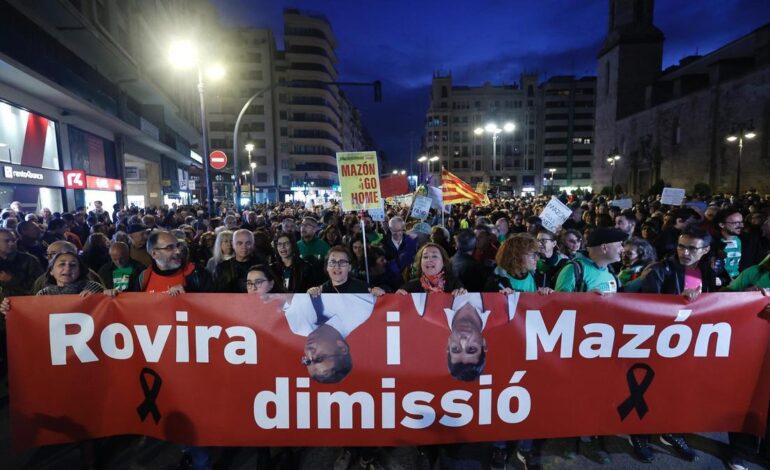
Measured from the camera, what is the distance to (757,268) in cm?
392

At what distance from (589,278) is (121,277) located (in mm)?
5027

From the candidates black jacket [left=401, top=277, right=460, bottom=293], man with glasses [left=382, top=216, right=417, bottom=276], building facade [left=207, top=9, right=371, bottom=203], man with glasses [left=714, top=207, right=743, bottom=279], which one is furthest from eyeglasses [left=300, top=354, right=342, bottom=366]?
building facade [left=207, top=9, right=371, bottom=203]

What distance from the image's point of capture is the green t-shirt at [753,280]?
383 cm

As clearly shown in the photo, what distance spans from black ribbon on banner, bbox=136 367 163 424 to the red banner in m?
0.02

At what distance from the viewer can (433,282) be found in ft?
13.5

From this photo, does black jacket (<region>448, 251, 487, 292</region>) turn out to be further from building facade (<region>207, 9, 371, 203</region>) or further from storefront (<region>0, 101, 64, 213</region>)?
building facade (<region>207, 9, 371, 203</region>)

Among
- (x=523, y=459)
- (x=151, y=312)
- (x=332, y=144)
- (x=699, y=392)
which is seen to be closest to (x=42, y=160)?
(x=151, y=312)

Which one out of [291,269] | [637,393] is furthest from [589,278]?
[291,269]

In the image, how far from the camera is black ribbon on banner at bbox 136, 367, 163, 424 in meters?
3.48

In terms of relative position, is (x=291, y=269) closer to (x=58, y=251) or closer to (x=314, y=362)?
(x=314, y=362)

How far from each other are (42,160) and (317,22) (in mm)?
72742

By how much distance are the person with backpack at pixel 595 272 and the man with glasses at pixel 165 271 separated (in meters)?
3.47

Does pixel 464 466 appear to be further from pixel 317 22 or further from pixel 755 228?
pixel 317 22

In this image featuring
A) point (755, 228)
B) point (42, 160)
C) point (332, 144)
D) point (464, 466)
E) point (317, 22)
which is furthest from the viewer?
point (332, 144)
